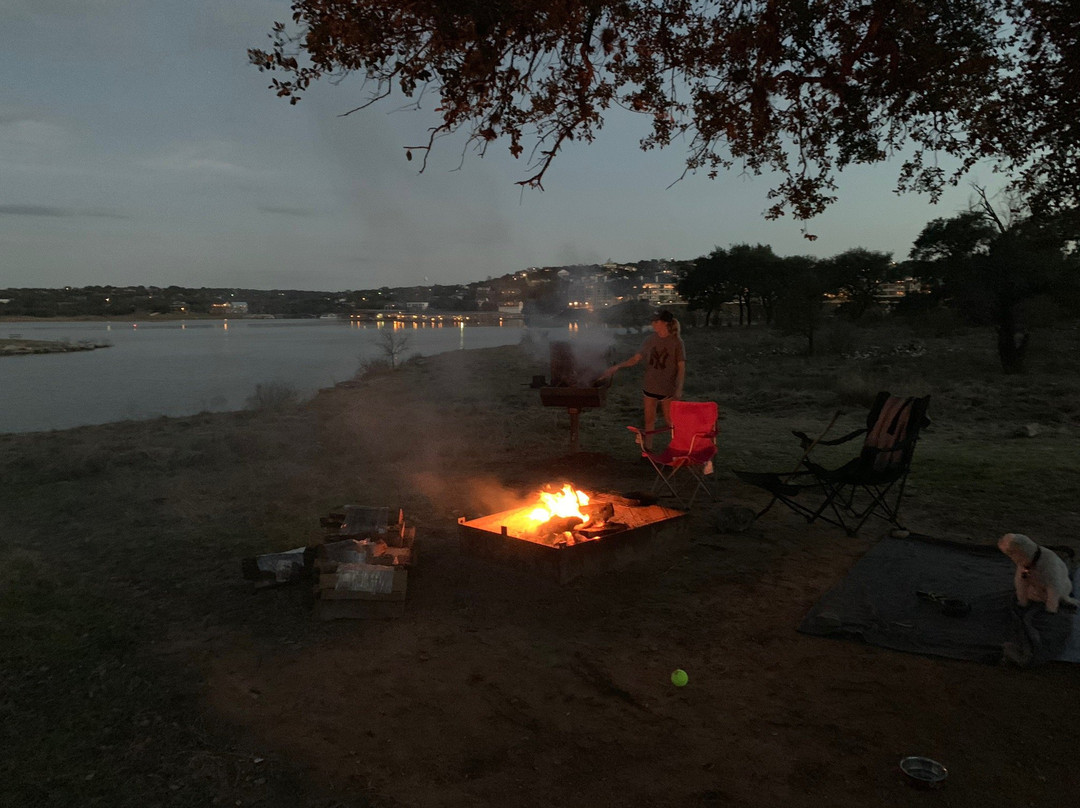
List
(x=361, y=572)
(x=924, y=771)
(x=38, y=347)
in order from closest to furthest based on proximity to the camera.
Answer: (x=924, y=771) < (x=361, y=572) < (x=38, y=347)

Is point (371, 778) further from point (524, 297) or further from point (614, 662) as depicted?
point (524, 297)

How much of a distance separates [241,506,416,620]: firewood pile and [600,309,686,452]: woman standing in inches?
124

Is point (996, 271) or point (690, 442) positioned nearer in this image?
point (690, 442)

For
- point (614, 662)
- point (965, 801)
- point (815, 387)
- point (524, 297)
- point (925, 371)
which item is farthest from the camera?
point (925, 371)

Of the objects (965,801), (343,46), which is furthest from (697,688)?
(343,46)

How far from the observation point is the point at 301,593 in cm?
419

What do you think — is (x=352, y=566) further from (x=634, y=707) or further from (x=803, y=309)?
(x=803, y=309)

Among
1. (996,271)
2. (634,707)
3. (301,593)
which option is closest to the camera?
(634,707)

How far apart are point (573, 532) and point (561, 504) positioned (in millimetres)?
486

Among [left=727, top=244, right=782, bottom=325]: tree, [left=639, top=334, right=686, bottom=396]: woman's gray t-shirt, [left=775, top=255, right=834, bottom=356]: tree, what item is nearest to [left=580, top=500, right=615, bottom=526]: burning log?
[left=639, top=334, right=686, bottom=396]: woman's gray t-shirt

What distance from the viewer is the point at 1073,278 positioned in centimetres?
1617

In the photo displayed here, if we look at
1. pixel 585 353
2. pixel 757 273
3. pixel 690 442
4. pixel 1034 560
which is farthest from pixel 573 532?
pixel 757 273

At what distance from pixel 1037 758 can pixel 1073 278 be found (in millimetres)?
17573

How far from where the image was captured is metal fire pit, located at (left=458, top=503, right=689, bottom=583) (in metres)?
4.34
